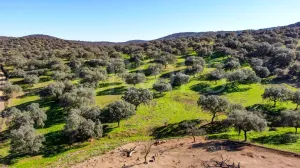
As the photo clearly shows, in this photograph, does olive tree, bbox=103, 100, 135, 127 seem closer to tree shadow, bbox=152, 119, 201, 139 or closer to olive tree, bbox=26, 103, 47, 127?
tree shadow, bbox=152, 119, 201, 139

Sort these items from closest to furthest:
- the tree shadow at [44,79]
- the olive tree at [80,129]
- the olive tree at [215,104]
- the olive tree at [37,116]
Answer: the olive tree at [80,129] < the olive tree at [215,104] < the olive tree at [37,116] < the tree shadow at [44,79]

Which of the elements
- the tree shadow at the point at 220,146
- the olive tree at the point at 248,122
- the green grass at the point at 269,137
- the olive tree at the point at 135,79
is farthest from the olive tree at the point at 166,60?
the olive tree at the point at 248,122

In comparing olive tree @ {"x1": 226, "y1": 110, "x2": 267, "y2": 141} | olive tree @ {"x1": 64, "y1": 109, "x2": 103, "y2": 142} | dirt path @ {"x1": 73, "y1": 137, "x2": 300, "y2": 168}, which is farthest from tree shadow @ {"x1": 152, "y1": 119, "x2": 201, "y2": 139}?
olive tree @ {"x1": 226, "y1": 110, "x2": 267, "y2": 141}

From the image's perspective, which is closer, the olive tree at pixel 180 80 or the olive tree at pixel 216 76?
the olive tree at pixel 180 80

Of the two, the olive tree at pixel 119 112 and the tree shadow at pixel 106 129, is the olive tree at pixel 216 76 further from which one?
the tree shadow at pixel 106 129

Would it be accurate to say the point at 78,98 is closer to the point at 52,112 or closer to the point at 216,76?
the point at 52,112

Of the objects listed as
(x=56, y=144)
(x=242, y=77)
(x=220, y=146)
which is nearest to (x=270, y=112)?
(x=242, y=77)
